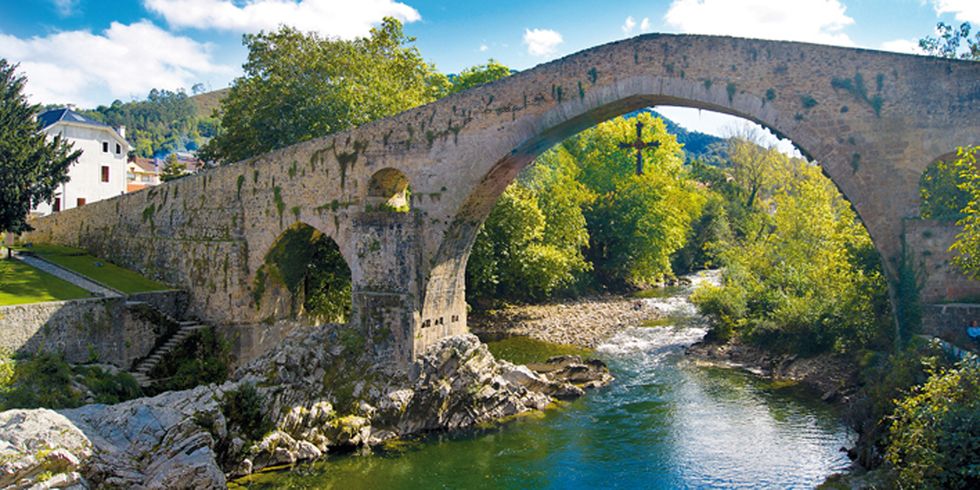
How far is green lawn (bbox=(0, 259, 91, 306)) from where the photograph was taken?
18312 mm

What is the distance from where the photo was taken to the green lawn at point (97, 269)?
70.9 ft

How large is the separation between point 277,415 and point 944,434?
11.7m

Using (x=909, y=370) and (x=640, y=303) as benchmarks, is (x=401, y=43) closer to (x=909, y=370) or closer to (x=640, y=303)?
(x=640, y=303)

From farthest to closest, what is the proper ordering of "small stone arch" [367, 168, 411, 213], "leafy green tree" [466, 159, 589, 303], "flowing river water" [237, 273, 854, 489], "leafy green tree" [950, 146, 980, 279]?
"leafy green tree" [466, 159, 589, 303]
"small stone arch" [367, 168, 411, 213]
"flowing river water" [237, 273, 854, 489]
"leafy green tree" [950, 146, 980, 279]

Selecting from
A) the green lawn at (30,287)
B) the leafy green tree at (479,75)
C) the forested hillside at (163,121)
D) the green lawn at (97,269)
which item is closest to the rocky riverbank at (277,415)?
the green lawn at (30,287)

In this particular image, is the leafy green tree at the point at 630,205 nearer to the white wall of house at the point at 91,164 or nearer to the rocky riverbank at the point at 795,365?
the rocky riverbank at the point at 795,365

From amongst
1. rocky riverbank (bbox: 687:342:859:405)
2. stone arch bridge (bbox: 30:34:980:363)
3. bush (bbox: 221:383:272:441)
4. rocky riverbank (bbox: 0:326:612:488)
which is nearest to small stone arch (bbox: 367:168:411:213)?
stone arch bridge (bbox: 30:34:980:363)

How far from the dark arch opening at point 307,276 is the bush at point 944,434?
588 inches

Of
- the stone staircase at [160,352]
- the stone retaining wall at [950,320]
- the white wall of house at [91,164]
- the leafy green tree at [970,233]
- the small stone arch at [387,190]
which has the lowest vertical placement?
the stone staircase at [160,352]

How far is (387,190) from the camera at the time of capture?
63.5 feet

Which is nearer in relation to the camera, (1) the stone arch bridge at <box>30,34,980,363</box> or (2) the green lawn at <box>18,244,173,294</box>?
(1) the stone arch bridge at <box>30,34,980,363</box>

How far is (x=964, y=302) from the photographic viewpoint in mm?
12789

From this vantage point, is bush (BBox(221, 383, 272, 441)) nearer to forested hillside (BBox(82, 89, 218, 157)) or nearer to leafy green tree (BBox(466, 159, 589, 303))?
leafy green tree (BBox(466, 159, 589, 303))

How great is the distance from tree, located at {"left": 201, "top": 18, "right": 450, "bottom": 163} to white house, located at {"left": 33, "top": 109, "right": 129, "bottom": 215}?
13641mm
